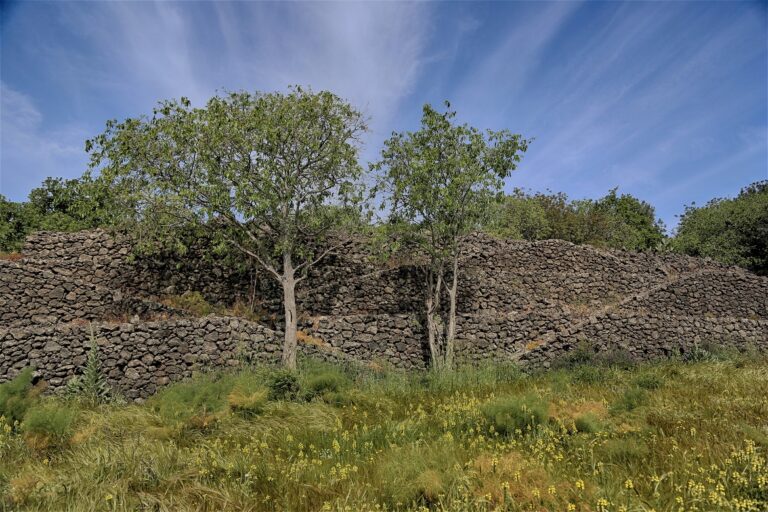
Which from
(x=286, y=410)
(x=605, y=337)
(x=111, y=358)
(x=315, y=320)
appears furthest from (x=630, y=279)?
(x=111, y=358)

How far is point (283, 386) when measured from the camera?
1101 centimetres

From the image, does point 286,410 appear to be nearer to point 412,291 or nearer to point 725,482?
point 725,482

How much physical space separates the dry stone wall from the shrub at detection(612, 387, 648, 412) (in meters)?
7.02

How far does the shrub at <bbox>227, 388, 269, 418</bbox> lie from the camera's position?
912 cm

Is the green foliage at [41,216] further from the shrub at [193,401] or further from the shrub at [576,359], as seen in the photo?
the shrub at [576,359]

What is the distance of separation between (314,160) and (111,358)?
8744 mm

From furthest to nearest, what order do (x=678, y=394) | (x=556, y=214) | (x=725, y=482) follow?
(x=556, y=214), (x=678, y=394), (x=725, y=482)

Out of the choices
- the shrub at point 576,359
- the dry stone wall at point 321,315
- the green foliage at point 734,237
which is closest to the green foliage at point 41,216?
the dry stone wall at point 321,315

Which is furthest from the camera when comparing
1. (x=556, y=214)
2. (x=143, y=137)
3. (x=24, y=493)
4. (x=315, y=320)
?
(x=556, y=214)

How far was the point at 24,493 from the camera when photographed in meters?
5.49

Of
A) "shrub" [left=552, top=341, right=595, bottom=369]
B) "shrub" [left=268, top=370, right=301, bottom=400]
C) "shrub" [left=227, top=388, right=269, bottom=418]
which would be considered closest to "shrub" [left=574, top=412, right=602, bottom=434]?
"shrub" [left=227, top=388, right=269, bottom=418]

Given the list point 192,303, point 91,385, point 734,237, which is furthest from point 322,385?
point 734,237

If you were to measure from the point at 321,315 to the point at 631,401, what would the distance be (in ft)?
45.0

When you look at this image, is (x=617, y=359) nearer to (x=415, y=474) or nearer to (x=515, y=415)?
(x=515, y=415)
